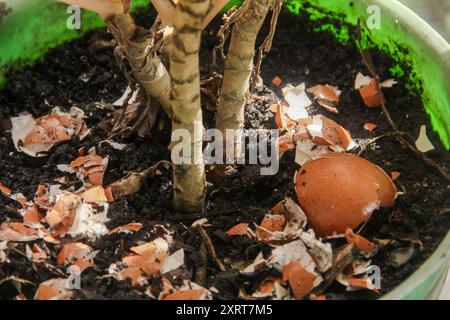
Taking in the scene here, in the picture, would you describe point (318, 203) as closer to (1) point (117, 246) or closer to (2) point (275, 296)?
(2) point (275, 296)

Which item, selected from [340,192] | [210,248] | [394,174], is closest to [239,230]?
[210,248]

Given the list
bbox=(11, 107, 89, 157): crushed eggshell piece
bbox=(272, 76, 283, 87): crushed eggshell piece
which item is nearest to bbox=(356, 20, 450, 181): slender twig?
bbox=(272, 76, 283, 87): crushed eggshell piece

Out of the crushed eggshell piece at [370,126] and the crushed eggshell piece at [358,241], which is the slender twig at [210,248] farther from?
the crushed eggshell piece at [370,126]

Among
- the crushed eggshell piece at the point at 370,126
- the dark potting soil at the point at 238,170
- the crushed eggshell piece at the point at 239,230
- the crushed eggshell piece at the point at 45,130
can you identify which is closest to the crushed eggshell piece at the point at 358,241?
the dark potting soil at the point at 238,170

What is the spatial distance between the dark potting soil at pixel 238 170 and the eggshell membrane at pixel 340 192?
3 centimetres

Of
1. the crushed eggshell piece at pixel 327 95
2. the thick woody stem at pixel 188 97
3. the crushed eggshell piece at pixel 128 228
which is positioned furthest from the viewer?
the crushed eggshell piece at pixel 327 95

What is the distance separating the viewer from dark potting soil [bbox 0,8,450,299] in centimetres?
89

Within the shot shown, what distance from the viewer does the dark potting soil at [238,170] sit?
2.92ft

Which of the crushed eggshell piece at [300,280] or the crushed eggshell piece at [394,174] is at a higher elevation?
the crushed eggshell piece at [394,174]

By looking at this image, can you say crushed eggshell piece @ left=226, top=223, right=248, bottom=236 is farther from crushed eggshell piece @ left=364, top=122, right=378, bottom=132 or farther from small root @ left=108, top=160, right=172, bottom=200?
crushed eggshell piece @ left=364, top=122, right=378, bottom=132

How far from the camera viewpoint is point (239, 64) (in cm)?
95

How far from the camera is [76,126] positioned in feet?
3.79

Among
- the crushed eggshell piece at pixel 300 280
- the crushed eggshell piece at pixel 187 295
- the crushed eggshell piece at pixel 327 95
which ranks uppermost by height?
the crushed eggshell piece at pixel 327 95

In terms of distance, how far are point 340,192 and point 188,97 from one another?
28cm
